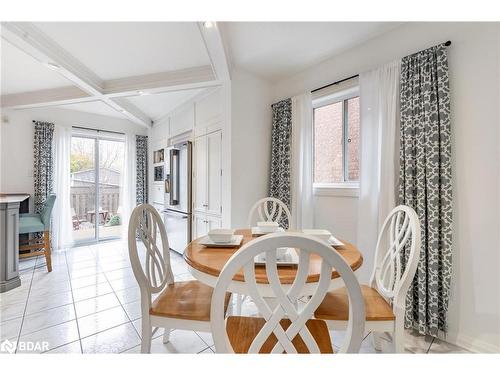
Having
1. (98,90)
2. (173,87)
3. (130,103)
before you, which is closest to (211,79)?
(173,87)

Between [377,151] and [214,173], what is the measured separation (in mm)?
1826

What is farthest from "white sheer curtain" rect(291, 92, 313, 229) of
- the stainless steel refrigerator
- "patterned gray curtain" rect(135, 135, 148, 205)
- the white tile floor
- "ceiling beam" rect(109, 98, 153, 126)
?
"patterned gray curtain" rect(135, 135, 148, 205)

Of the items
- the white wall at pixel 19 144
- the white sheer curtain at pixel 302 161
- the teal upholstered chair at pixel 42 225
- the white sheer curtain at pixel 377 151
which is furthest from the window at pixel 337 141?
the white wall at pixel 19 144

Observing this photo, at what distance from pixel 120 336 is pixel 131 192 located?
3.46 metres

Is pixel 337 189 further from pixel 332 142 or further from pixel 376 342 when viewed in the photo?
pixel 376 342

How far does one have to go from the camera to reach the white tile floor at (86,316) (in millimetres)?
1624

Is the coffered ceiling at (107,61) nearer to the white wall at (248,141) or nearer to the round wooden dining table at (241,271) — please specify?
the white wall at (248,141)

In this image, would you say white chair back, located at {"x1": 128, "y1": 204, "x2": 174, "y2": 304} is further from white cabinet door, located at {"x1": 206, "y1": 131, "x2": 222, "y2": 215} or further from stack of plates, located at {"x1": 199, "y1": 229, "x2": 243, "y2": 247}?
white cabinet door, located at {"x1": 206, "y1": 131, "x2": 222, "y2": 215}

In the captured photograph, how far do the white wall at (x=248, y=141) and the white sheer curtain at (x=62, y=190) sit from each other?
10.9 feet

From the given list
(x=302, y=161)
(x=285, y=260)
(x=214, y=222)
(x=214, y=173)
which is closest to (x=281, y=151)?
(x=302, y=161)

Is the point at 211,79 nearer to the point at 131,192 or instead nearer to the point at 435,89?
the point at 435,89

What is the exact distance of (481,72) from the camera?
60.9 inches

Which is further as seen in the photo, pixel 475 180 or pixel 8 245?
pixel 8 245

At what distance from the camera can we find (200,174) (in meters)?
3.23
